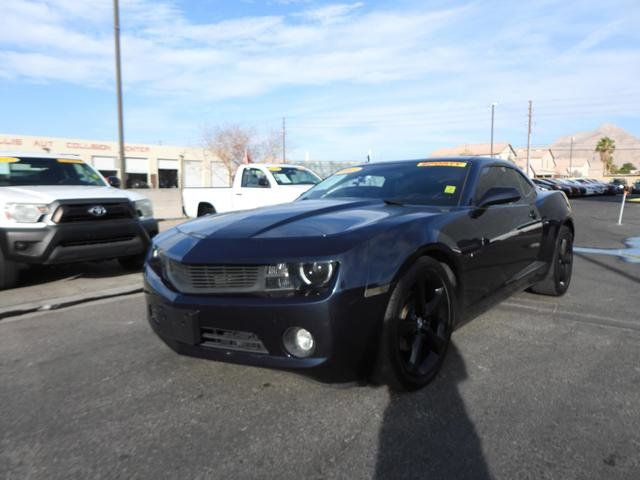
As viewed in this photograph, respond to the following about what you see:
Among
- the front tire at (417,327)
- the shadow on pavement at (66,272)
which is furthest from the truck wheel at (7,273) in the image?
the front tire at (417,327)

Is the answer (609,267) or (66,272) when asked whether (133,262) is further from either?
(609,267)

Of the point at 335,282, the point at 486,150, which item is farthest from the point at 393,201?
the point at 486,150

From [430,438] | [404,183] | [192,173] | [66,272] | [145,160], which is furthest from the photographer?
A: [192,173]

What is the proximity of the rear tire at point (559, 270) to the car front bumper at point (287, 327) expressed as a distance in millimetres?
3008

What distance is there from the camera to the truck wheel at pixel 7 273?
528cm

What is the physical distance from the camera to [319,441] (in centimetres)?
232

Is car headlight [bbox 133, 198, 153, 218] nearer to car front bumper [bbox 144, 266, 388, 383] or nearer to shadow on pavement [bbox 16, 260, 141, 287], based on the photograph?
shadow on pavement [bbox 16, 260, 141, 287]

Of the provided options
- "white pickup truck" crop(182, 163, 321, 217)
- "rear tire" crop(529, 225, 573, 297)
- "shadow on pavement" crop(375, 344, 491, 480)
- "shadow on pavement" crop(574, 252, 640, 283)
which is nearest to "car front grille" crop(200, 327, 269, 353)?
"shadow on pavement" crop(375, 344, 491, 480)

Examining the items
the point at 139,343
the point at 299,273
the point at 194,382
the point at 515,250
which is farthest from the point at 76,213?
the point at 515,250

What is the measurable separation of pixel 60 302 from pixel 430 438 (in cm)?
407

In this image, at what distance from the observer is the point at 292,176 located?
35.7ft

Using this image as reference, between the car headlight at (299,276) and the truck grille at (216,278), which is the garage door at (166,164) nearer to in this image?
the truck grille at (216,278)

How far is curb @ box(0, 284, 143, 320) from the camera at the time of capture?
4.60m

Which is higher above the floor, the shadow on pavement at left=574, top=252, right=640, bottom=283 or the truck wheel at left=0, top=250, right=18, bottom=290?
the truck wheel at left=0, top=250, right=18, bottom=290
